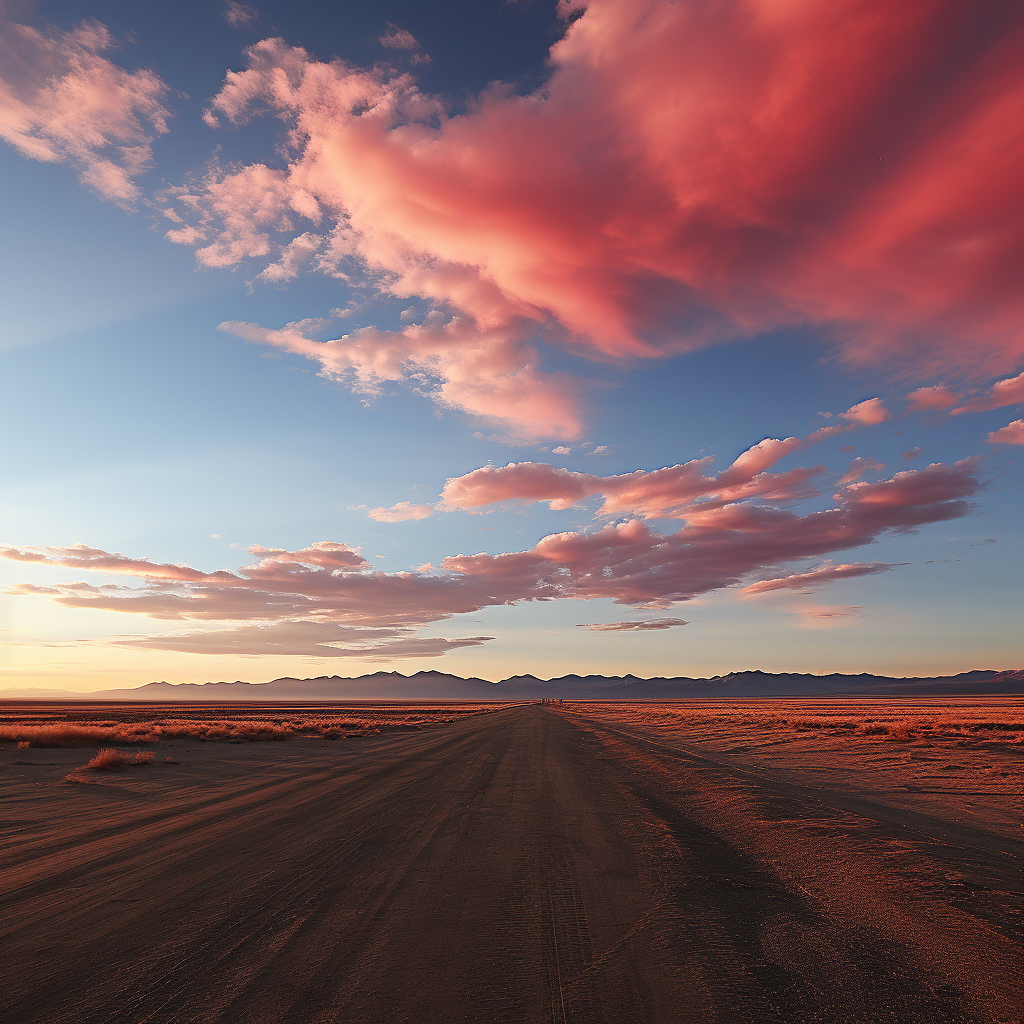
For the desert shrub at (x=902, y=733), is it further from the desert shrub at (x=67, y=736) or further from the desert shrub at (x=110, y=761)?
the desert shrub at (x=67, y=736)

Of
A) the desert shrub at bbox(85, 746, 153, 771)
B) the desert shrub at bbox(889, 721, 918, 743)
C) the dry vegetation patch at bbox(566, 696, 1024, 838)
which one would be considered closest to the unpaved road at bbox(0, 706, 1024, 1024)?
the dry vegetation patch at bbox(566, 696, 1024, 838)

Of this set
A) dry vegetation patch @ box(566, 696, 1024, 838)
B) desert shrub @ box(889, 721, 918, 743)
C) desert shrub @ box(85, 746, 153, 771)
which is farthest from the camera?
desert shrub @ box(889, 721, 918, 743)

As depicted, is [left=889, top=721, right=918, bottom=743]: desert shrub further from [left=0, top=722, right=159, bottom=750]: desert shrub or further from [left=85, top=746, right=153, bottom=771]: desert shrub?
[left=0, top=722, right=159, bottom=750]: desert shrub

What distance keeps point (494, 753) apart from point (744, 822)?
42.4ft

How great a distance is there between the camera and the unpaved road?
3.98 m

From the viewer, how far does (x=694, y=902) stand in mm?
5898

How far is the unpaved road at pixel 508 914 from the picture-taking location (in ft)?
13.1

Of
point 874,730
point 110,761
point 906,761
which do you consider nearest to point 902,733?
point 874,730

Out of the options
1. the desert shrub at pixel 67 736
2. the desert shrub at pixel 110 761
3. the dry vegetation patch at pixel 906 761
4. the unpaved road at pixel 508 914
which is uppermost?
the desert shrub at pixel 67 736

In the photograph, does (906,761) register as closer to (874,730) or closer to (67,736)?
(874,730)

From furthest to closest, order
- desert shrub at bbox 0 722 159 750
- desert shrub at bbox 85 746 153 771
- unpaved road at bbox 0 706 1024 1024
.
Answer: desert shrub at bbox 0 722 159 750 < desert shrub at bbox 85 746 153 771 < unpaved road at bbox 0 706 1024 1024

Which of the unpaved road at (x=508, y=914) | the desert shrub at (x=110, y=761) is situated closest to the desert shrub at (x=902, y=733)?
the unpaved road at (x=508, y=914)

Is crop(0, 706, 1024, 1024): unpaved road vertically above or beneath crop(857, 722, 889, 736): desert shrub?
above

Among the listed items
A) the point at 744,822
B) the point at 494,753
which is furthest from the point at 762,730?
the point at 744,822
